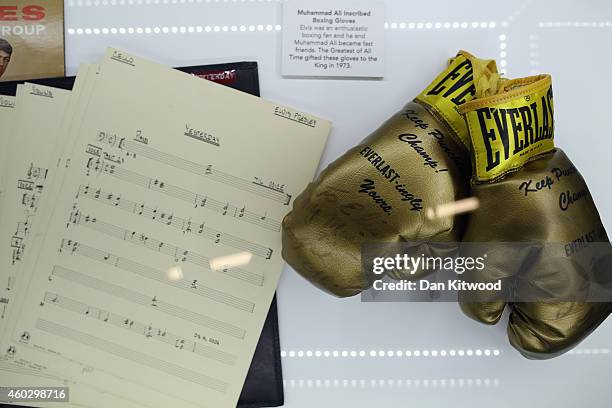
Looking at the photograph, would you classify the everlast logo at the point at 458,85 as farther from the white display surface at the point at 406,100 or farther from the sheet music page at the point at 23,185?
the sheet music page at the point at 23,185

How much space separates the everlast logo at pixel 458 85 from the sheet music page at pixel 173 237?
0.13 m

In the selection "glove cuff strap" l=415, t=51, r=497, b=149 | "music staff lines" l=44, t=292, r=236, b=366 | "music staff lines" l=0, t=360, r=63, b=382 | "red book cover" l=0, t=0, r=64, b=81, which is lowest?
"music staff lines" l=0, t=360, r=63, b=382

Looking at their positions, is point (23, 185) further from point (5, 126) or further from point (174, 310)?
point (174, 310)

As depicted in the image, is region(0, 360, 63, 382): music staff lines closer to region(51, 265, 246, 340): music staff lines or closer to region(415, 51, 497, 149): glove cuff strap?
region(51, 265, 246, 340): music staff lines

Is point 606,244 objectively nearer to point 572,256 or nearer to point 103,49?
point 572,256

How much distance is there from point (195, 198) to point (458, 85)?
0.96ft

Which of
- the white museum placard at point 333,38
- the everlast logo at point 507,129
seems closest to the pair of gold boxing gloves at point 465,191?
the everlast logo at point 507,129

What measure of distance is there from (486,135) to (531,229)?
0.09 m

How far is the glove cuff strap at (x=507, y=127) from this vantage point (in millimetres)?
465

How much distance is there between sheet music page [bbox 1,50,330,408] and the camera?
582mm

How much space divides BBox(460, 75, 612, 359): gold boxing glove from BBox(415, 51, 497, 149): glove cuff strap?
20mm

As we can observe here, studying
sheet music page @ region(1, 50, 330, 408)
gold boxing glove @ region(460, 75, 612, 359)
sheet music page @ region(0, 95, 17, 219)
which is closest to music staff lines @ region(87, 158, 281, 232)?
sheet music page @ region(1, 50, 330, 408)

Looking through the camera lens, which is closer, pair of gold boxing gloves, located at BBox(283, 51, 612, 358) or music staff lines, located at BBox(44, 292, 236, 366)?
pair of gold boxing gloves, located at BBox(283, 51, 612, 358)

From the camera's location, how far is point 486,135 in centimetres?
47
